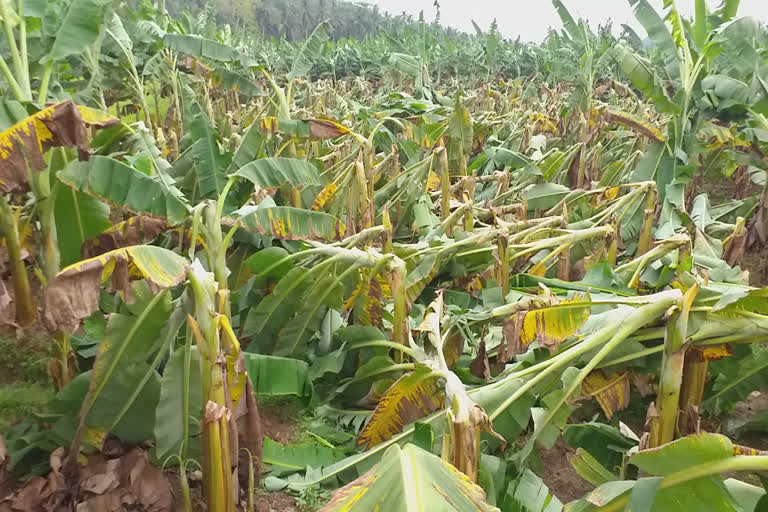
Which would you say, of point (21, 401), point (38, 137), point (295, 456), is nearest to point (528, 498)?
point (295, 456)

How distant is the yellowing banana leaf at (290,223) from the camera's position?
10.7ft

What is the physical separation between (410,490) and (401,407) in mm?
1362

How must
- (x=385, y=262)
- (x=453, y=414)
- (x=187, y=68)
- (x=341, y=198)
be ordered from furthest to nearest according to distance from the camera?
(x=187, y=68), (x=341, y=198), (x=385, y=262), (x=453, y=414)

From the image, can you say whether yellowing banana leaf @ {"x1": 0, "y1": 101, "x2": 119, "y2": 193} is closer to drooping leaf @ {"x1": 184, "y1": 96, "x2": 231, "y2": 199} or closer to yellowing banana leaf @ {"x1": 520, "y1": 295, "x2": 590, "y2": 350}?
drooping leaf @ {"x1": 184, "y1": 96, "x2": 231, "y2": 199}

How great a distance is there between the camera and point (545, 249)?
184 inches

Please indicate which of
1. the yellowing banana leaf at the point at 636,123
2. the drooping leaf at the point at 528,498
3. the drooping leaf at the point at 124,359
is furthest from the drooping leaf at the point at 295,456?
the yellowing banana leaf at the point at 636,123

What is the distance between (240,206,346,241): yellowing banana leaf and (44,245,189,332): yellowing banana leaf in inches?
40.2

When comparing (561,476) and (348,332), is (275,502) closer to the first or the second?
(348,332)

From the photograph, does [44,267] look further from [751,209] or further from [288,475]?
[751,209]

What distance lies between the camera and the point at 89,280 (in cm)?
206

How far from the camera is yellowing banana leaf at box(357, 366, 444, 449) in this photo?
2646 mm

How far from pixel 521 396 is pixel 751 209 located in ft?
17.2

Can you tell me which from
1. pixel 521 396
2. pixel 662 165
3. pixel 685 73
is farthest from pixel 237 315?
pixel 685 73

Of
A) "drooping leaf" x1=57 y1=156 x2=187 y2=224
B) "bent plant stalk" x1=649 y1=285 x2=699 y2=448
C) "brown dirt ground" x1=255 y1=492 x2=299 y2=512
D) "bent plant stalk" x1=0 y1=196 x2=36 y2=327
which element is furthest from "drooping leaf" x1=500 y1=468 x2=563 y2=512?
"bent plant stalk" x1=0 y1=196 x2=36 y2=327
